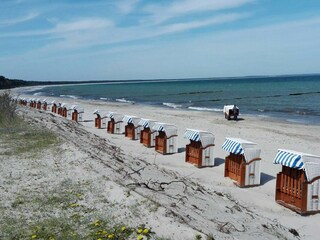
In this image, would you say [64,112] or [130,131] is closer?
[130,131]

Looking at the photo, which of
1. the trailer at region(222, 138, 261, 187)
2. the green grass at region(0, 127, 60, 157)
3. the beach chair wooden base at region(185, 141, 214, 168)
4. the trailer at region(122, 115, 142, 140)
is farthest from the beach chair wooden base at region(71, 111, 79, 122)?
the trailer at region(222, 138, 261, 187)

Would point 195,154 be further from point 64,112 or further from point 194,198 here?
point 64,112

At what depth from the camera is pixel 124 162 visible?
11789mm

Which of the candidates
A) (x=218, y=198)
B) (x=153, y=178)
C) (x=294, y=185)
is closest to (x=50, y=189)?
(x=153, y=178)

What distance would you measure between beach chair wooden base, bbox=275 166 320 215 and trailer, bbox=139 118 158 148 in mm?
7952

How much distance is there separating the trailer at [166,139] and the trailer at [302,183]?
6.44m

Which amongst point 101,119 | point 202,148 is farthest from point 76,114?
point 202,148

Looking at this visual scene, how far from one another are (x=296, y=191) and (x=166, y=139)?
22.1ft

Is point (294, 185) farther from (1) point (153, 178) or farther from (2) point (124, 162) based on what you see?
(2) point (124, 162)

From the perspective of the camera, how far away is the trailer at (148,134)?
56.2 feet

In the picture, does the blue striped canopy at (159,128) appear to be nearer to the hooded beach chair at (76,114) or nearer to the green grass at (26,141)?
the green grass at (26,141)

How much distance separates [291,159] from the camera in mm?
9164

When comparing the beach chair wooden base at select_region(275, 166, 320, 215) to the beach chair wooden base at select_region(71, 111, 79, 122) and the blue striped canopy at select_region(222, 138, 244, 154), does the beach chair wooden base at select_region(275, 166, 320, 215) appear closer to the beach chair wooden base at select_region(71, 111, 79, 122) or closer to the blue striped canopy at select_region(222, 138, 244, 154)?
the blue striped canopy at select_region(222, 138, 244, 154)

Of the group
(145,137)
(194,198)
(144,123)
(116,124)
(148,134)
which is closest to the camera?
(194,198)
